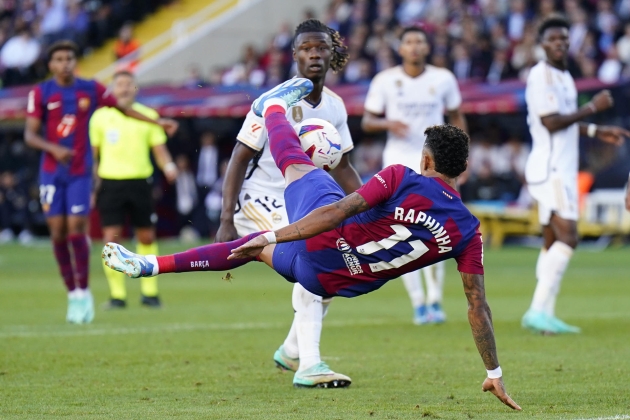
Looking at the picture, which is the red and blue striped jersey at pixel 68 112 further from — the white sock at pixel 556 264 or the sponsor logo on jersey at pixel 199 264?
the sponsor logo on jersey at pixel 199 264

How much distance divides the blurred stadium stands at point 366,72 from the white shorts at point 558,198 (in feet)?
31.0

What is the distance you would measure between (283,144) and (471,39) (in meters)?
18.4

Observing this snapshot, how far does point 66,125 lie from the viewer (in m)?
11.6

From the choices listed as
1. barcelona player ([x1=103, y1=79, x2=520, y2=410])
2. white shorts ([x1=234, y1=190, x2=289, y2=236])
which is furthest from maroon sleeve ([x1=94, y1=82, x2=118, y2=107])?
barcelona player ([x1=103, y1=79, x2=520, y2=410])

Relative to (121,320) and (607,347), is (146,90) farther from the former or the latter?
(607,347)

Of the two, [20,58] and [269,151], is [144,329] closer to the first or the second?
[269,151]

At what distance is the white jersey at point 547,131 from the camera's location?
10586mm

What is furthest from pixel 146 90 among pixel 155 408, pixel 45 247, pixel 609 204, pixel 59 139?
pixel 155 408

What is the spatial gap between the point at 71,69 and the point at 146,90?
16.4m

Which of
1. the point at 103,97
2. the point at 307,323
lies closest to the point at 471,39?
the point at 103,97

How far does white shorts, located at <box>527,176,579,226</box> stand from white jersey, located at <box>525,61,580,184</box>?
0.16 feet

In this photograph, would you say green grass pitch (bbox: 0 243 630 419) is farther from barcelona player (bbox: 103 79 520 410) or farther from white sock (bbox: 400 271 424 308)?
barcelona player (bbox: 103 79 520 410)

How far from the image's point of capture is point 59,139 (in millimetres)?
11586

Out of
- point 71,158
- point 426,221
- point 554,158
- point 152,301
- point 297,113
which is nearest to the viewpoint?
point 426,221
